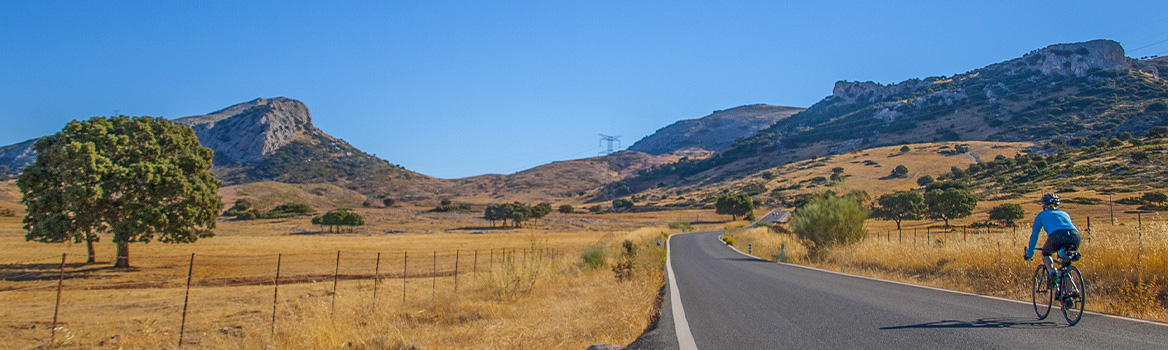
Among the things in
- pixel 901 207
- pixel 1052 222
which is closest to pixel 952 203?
pixel 901 207

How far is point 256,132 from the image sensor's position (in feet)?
525

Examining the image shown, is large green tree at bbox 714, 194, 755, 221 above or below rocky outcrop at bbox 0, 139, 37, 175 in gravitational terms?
below

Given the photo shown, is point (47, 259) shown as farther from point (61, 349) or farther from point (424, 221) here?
point (424, 221)

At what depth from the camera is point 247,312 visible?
15469 mm

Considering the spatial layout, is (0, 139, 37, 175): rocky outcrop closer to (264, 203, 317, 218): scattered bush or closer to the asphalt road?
(264, 203, 317, 218): scattered bush

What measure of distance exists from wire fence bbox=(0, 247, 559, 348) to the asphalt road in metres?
8.35

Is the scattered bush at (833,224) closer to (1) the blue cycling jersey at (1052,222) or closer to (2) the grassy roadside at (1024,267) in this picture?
(2) the grassy roadside at (1024,267)

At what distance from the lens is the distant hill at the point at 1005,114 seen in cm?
12481

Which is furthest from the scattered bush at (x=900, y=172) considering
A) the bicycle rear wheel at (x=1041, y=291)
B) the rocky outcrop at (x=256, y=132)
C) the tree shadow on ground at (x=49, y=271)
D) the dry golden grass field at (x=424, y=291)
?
Result: the rocky outcrop at (x=256, y=132)

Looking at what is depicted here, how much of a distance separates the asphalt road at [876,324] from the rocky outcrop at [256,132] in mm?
168107

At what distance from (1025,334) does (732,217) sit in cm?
8808

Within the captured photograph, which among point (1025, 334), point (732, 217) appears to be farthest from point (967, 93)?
point (1025, 334)

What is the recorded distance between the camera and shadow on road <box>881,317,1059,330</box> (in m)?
6.02

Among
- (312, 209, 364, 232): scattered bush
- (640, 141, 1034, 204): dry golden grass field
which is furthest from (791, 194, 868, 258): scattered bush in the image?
(640, 141, 1034, 204): dry golden grass field
